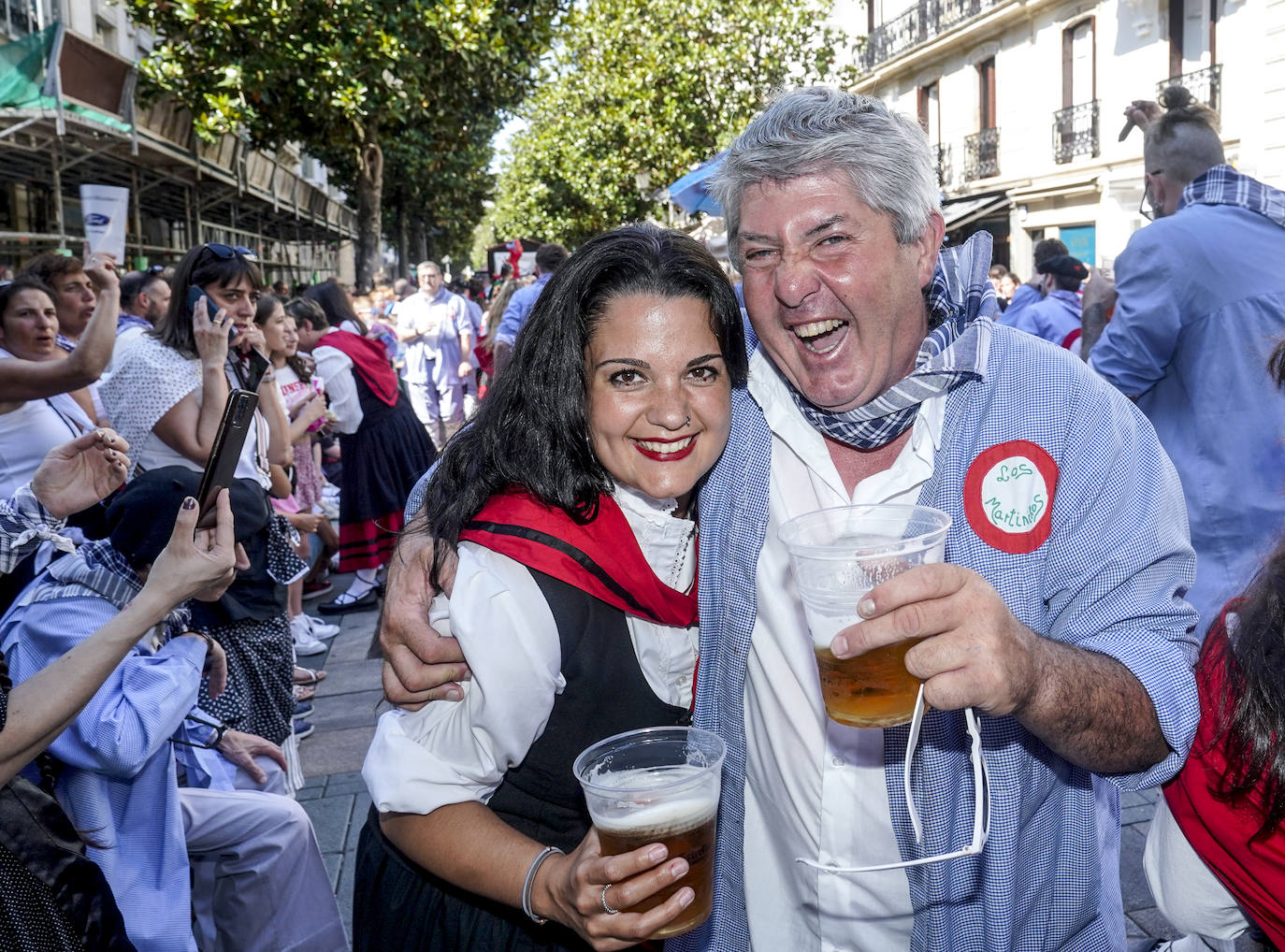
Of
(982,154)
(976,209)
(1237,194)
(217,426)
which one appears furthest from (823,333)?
(982,154)

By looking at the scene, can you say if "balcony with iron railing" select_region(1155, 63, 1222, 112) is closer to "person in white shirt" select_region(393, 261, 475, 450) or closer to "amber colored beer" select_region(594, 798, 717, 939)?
"person in white shirt" select_region(393, 261, 475, 450)

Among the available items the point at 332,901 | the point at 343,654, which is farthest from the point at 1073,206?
the point at 332,901

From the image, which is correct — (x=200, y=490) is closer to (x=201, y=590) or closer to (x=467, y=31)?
(x=201, y=590)

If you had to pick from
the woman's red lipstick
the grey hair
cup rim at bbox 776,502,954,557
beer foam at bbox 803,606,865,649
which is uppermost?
the grey hair

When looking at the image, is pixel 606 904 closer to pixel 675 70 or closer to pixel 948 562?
pixel 948 562

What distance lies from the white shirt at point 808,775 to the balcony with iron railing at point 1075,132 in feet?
77.7

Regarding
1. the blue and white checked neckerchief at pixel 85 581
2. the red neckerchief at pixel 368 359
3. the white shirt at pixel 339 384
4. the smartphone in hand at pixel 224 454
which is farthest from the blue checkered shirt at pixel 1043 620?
the red neckerchief at pixel 368 359

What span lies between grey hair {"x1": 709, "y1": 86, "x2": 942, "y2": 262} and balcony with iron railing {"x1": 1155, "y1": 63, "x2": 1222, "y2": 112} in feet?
63.4

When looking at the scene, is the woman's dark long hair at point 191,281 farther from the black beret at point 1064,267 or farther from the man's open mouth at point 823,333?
the black beret at point 1064,267

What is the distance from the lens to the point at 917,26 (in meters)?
30.1

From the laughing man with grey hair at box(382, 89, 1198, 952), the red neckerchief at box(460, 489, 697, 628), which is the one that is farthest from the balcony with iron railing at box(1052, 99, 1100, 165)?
the red neckerchief at box(460, 489, 697, 628)

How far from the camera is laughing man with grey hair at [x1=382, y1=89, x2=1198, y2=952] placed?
69.5 inches

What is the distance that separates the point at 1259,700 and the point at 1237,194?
3033 mm

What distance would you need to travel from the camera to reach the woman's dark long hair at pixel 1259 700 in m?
1.49
